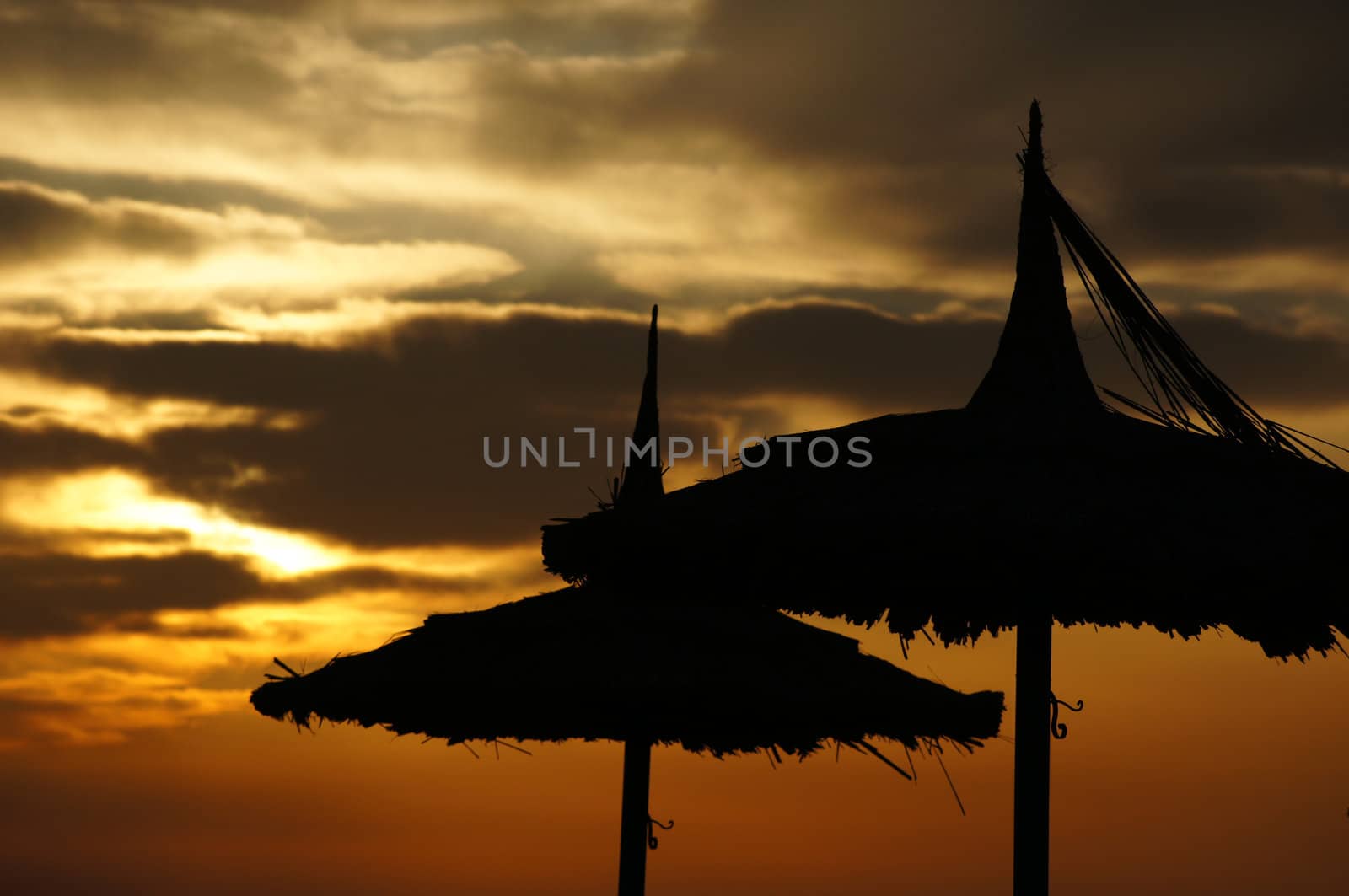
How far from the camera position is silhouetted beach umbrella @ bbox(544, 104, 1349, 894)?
7609 mm

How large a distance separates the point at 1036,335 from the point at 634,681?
405cm

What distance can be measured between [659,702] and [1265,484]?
492 centimetres

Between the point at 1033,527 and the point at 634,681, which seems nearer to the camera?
the point at 1033,527

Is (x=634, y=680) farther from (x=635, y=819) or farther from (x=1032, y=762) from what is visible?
(x=1032, y=762)

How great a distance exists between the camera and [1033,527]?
7602 millimetres

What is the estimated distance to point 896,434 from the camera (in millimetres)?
8461

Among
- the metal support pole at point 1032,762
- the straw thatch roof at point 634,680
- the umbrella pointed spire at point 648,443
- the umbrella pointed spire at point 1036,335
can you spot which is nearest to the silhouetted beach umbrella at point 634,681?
the straw thatch roof at point 634,680

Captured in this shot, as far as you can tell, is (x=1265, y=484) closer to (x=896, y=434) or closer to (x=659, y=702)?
(x=896, y=434)

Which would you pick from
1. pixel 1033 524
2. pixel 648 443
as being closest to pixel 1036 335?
pixel 1033 524

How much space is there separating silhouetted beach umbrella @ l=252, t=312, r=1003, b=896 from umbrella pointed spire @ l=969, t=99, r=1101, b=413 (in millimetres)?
3524

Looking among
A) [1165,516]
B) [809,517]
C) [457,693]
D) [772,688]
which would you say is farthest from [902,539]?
[457,693]

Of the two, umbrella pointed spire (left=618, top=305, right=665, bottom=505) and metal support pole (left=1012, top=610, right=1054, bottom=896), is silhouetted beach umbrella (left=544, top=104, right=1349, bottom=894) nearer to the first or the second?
metal support pole (left=1012, top=610, right=1054, bottom=896)

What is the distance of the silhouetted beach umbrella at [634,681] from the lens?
11664mm

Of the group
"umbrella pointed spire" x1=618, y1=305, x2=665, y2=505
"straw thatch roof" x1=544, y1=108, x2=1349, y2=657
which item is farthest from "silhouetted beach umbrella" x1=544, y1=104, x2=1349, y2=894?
"umbrella pointed spire" x1=618, y1=305, x2=665, y2=505
